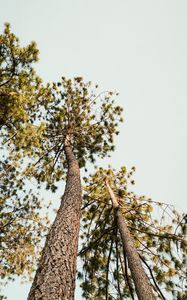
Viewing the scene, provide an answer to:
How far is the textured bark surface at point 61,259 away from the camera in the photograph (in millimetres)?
2293

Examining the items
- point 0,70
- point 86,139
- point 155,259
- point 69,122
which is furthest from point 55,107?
point 155,259

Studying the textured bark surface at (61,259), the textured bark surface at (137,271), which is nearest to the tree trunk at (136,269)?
the textured bark surface at (137,271)

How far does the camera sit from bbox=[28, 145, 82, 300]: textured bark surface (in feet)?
7.52

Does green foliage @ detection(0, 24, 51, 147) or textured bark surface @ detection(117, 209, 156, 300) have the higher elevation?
green foliage @ detection(0, 24, 51, 147)

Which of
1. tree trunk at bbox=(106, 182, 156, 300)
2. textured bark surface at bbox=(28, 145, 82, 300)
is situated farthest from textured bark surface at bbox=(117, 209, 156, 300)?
textured bark surface at bbox=(28, 145, 82, 300)

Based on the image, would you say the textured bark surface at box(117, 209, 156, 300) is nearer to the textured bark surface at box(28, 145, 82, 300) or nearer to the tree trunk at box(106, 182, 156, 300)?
the tree trunk at box(106, 182, 156, 300)

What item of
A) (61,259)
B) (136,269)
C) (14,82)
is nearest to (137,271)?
(136,269)

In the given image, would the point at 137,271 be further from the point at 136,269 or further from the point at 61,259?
the point at 61,259

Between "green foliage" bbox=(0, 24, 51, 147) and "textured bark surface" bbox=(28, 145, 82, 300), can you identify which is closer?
"textured bark surface" bbox=(28, 145, 82, 300)

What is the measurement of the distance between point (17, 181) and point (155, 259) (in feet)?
14.9

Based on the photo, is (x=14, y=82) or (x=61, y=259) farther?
(x=14, y=82)

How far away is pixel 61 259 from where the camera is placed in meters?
2.78

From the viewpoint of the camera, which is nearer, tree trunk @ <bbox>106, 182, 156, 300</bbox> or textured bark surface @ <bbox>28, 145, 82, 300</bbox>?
textured bark surface @ <bbox>28, 145, 82, 300</bbox>

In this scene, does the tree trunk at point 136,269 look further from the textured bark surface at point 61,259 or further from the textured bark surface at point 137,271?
the textured bark surface at point 61,259
